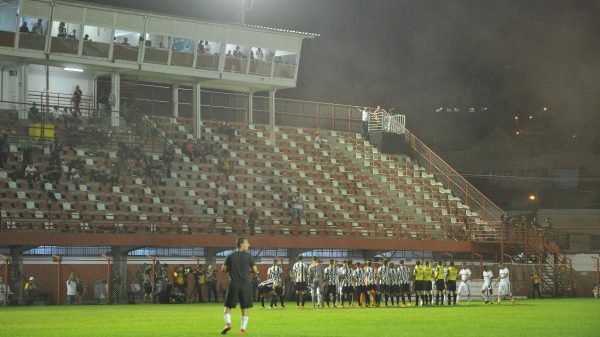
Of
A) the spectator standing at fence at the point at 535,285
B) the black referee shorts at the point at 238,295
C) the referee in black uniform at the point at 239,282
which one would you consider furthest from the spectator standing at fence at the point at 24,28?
the black referee shorts at the point at 238,295

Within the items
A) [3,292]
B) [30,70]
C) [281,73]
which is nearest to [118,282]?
[3,292]

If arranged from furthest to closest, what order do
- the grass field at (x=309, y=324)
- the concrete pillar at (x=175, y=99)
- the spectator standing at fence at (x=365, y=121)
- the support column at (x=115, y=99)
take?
the spectator standing at fence at (x=365, y=121)
the concrete pillar at (x=175, y=99)
the support column at (x=115, y=99)
the grass field at (x=309, y=324)

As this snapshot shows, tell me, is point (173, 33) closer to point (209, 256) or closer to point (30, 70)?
point (30, 70)

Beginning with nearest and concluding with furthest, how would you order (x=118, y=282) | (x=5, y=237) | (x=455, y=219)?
(x=5, y=237) → (x=118, y=282) → (x=455, y=219)

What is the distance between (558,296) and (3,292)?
30.2 m

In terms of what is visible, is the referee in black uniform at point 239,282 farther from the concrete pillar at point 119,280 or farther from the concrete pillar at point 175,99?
the concrete pillar at point 175,99

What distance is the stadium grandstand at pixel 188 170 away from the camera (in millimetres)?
46094

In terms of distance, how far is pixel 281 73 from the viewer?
62.6m

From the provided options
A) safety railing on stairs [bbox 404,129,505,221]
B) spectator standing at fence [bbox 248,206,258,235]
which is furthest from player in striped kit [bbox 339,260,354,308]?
safety railing on stairs [bbox 404,129,505,221]

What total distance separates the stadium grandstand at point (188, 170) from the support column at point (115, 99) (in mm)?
86

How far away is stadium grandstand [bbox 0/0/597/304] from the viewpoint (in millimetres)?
46094

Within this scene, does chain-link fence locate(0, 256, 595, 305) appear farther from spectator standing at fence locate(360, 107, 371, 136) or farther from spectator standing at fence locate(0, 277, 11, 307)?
spectator standing at fence locate(360, 107, 371, 136)

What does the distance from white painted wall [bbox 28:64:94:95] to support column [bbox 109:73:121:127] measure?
191 centimetres

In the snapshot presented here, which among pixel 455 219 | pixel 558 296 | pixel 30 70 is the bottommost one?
pixel 558 296
